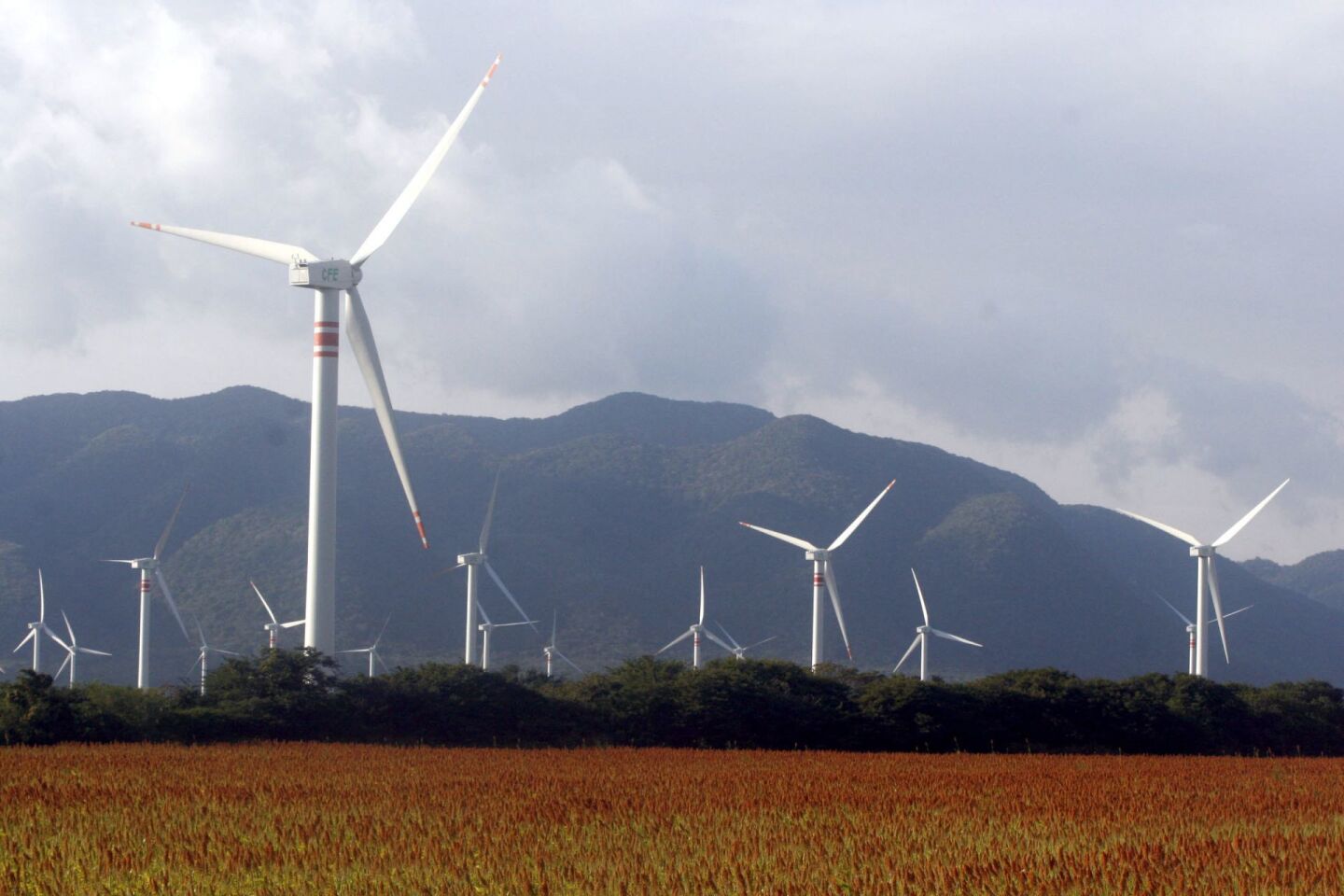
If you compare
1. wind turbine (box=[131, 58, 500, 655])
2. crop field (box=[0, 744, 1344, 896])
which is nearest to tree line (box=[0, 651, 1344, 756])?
wind turbine (box=[131, 58, 500, 655])

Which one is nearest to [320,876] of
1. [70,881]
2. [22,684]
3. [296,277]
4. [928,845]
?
[70,881]

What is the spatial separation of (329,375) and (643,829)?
47909 millimetres

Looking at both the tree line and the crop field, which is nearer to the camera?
the crop field

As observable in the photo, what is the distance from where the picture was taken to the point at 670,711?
73.1 m

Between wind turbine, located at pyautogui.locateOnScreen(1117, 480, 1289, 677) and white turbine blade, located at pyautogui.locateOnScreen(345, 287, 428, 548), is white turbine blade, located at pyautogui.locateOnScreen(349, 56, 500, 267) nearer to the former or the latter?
white turbine blade, located at pyautogui.locateOnScreen(345, 287, 428, 548)

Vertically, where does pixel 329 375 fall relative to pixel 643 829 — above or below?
above

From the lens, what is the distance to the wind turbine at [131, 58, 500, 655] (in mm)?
73125

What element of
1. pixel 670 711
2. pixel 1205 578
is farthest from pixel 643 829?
pixel 1205 578

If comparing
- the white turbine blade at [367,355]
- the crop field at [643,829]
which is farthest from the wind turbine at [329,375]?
the crop field at [643,829]

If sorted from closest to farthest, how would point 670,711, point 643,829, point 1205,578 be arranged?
point 643,829 < point 670,711 < point 1205,578

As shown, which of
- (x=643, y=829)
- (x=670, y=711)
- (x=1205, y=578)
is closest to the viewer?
Result: (x=643, y=829)

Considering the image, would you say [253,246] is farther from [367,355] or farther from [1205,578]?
[1205,578]

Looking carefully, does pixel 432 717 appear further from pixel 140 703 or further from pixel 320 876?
pixel 320 876

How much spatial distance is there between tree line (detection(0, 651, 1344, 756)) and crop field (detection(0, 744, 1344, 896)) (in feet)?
48.7
